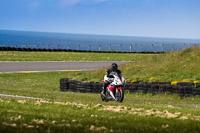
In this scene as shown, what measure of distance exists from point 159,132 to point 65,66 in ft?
101

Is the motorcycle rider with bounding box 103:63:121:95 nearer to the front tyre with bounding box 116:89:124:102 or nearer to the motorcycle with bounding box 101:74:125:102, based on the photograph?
the motorcycle with bounding box 101:74:125:102

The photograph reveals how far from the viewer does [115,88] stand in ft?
48.5

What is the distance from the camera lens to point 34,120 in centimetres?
820

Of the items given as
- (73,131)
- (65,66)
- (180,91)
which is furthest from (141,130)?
(65,66)

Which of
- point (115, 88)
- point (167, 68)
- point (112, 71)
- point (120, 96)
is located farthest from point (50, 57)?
point (112, 71)

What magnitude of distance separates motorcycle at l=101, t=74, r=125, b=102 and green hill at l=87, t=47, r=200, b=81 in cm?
672

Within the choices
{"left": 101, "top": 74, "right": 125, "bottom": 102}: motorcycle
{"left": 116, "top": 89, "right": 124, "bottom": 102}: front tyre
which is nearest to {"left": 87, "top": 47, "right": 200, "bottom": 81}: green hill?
{"left": 101, "top": 74, "right": 125, "bottom": 102}: motorcycle

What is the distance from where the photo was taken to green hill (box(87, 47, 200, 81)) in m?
21.8

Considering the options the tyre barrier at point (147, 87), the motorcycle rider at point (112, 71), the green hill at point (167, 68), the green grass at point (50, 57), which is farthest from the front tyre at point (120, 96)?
the green grass at point (50, 57)

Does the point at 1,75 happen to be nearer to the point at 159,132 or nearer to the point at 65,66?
the point at 65,66

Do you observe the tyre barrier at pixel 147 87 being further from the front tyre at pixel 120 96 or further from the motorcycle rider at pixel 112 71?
the motorcycle rider at pixel 112 71

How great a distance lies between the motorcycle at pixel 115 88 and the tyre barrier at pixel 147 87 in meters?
4.48

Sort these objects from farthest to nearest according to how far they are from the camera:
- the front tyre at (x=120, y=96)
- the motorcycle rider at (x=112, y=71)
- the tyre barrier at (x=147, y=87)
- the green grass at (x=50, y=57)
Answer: the green grass at (x=50, y=57), the tyre barrier at (x=147, y=87), the front tyre at (x=120, y=96), the motorcycle rider at (x=112, y=71)

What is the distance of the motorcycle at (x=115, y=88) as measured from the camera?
46.5ft
